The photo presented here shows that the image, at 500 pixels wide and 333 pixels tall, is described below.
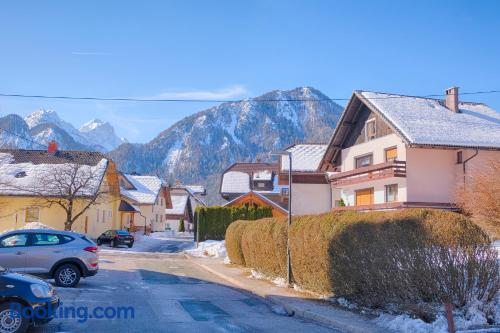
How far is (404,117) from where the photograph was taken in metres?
31.6

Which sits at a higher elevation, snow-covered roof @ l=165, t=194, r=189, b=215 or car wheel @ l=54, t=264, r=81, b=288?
snow-covered roof @ l=165, t=194, r=189, b=215

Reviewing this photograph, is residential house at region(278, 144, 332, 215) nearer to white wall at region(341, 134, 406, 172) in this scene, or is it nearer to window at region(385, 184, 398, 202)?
white wall at region(341, 134, 406, 172)

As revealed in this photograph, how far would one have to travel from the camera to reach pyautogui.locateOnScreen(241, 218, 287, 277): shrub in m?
17.8

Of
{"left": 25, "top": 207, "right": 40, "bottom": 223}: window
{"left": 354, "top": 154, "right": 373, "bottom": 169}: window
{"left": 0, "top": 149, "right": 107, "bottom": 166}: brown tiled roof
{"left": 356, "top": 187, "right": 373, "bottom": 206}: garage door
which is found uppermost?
{"left": 0, "top": 149, "right": 107, "bottom": 166}: brown tiled roof

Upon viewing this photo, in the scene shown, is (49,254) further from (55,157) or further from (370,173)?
(55,157)

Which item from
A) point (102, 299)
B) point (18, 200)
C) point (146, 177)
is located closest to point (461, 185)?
point (102, 299)

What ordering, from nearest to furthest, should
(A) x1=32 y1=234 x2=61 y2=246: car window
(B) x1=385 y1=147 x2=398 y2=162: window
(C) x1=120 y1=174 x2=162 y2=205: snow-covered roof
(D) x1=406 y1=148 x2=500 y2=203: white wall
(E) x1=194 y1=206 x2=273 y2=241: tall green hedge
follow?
(A) x1=32 y1=234 x2=61 y2=246: car window → (D) x1=406 y1=148 x2=500 y2=203: white wall → (B) x1=385 y1=147 x2=398 y2=162: window → (E) x1=194 y1=206 x2=273 y2=241: tall green hedge → (C) x1=120 y1=174 x2=162 y2=205: snow-covered roof

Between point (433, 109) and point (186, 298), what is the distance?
2448cm

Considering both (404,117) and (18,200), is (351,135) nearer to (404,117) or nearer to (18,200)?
(404,117)

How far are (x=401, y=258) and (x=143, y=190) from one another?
58.5 meters

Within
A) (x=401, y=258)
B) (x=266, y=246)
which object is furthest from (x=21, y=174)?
(x=401, y=258)

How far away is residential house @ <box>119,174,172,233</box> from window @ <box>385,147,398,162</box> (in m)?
29.1

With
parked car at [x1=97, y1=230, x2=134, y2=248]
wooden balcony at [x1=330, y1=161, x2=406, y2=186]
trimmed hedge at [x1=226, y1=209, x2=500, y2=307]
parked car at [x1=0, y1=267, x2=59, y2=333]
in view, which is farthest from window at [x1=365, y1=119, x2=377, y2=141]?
parked car at [x1=0, y1=267, x2=59, y2=333]

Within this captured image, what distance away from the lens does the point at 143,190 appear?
219 ft
